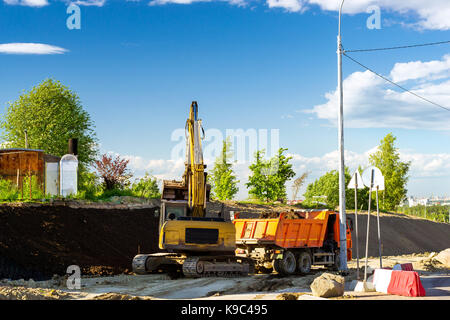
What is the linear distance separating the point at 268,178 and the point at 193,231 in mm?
29632

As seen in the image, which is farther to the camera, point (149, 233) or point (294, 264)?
point (149, 233)

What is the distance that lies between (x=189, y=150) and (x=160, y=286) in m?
5.31

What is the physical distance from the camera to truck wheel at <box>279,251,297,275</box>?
70.3ft

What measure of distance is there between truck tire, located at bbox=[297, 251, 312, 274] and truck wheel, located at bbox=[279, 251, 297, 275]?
1.53ft

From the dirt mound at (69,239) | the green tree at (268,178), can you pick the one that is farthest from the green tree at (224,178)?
the dirt mound at (69,239)

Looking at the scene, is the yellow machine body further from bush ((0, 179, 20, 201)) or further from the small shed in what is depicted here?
the small shed

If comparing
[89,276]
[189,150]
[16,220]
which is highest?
[189,150]

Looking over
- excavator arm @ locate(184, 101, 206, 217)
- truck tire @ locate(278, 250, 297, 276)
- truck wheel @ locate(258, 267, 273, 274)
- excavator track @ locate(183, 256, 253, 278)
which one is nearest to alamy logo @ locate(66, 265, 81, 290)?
excavator track @ locate(183, 256, 253, 278)

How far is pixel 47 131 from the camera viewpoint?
1790 inches

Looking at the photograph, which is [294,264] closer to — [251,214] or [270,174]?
[251,214]

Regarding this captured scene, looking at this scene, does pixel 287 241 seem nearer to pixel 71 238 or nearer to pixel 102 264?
pixel 102 264
